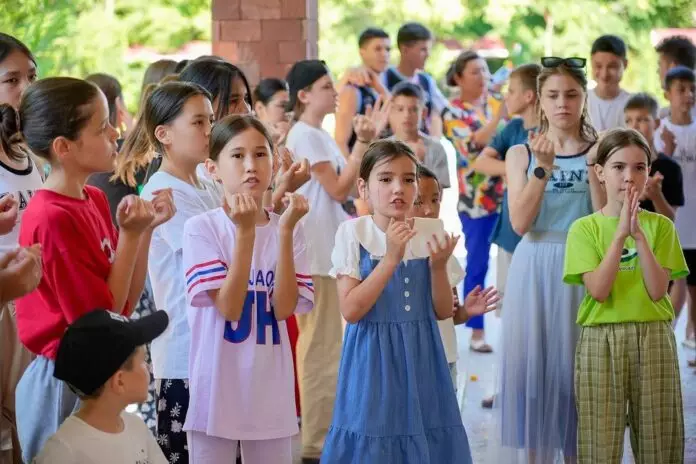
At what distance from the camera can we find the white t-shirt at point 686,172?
22.0 ft

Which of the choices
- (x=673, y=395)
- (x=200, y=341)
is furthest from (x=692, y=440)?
(x=200, y=341)

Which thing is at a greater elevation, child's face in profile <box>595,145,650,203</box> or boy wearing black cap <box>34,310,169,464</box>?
child's face in profile <box>595,145,650,203</box>

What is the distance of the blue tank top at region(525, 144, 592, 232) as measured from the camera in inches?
175

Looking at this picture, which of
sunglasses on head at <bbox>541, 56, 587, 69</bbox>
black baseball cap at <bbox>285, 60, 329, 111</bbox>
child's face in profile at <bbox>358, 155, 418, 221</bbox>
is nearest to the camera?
child's face in profile at <bbox>358, 155, 418, 221</bbox>

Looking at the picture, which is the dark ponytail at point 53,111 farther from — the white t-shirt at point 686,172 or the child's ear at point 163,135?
the white t-shirt at point 686,172

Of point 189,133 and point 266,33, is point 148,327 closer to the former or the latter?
point 189,133

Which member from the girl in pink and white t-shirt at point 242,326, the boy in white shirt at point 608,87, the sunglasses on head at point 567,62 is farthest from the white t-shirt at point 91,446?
the boy in white shirt at point 608,87

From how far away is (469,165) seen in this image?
7.17 meters

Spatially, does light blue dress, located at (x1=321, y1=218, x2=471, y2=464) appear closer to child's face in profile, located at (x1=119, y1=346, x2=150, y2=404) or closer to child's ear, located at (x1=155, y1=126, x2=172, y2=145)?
child's ear, located at (x1=155, y1=126, x2=172, y2=145)

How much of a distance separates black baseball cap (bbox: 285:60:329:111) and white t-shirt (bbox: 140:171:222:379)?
1.86 meters

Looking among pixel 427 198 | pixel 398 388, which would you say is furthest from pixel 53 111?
pixel 427 198

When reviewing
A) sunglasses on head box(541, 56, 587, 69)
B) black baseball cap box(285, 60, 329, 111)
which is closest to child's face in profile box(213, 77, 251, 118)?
sunglasses on head box(541, 56, 587, 69)

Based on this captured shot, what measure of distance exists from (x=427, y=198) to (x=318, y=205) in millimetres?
923

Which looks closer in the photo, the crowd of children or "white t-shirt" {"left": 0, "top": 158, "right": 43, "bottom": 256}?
the crowd of children
